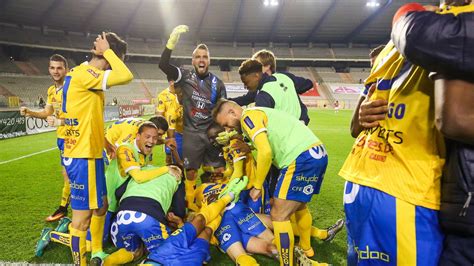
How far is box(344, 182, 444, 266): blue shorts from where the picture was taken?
1.24m

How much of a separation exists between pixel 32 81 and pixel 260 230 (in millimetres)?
36718

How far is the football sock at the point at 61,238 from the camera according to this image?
Result: 3423mm

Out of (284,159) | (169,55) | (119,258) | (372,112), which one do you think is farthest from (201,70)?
(372,112)

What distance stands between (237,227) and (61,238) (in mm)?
1914

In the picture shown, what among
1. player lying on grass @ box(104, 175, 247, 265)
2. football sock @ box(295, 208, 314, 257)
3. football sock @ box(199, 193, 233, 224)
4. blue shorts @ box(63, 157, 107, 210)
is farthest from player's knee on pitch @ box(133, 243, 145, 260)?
football sock @ box(295, 208, 314, 257)

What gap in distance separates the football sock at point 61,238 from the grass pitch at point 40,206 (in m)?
0.08

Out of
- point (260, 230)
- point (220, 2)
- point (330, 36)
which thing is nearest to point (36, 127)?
point (260, 230)

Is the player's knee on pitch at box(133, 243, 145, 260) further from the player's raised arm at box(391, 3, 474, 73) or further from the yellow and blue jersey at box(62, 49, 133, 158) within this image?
the player's raised arm at box(391, 3, 474, 73)

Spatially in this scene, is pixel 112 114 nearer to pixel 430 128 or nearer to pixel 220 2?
pixel 220 2

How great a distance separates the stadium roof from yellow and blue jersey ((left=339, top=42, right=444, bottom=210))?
35.6 meters

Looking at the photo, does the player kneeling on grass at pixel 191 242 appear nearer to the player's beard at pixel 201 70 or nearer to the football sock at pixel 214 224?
the football sock at pixel 214 224

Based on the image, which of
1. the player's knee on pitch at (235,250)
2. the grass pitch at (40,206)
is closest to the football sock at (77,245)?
the grass pitch at (40,206)

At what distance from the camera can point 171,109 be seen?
25.3 feet

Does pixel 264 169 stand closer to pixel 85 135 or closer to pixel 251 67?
pixel 251 67
